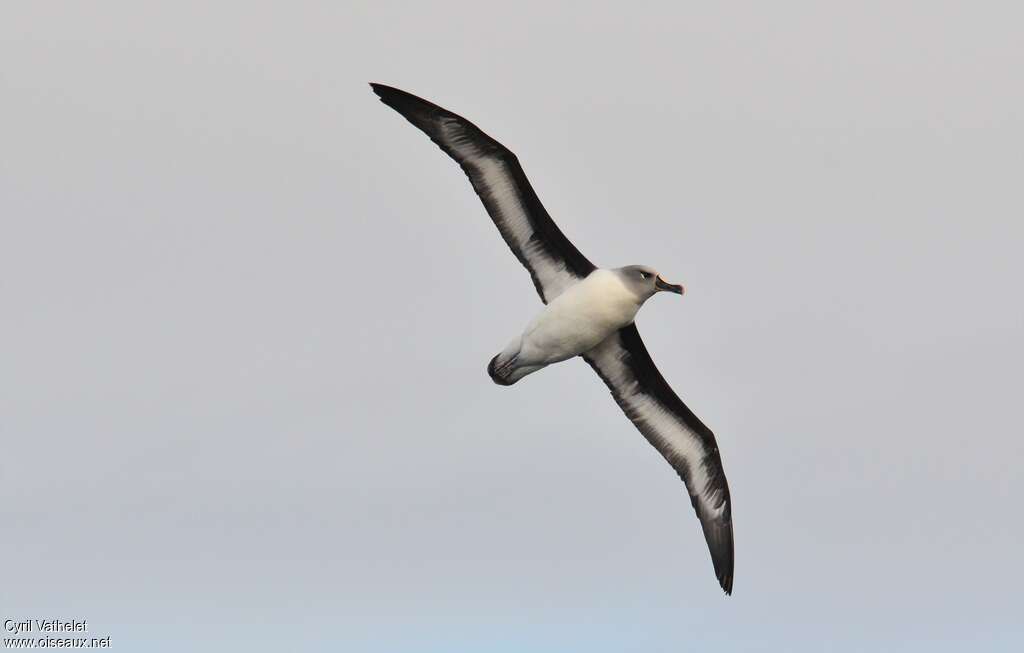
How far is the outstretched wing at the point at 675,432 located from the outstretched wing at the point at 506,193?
1693 millimetres

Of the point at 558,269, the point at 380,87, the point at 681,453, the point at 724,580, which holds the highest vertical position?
the point at 380,87

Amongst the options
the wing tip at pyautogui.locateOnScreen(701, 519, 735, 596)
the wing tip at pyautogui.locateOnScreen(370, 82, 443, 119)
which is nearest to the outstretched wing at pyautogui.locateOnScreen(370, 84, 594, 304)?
the wing tip at pyautogui.locateOnScreen(370, 82, 443, 119)

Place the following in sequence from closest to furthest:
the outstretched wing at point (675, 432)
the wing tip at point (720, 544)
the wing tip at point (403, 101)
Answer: the wing tip at point (403, 101) → the outstretched wing at point (675, 432) → the wing tip at point (720, 544)

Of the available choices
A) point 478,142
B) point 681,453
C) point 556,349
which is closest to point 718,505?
point 681,453

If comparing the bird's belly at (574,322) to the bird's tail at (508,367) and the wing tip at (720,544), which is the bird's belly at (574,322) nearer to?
the bird's tail at (508,367)

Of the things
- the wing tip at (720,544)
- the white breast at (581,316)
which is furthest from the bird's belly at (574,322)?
the wing tip at (720,544)

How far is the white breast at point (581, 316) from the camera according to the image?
27.8 meters

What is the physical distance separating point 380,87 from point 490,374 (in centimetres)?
479

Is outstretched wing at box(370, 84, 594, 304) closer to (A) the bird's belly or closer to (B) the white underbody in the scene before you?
(B) the white underbody

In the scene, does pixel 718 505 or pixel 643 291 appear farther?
pixel 718 505

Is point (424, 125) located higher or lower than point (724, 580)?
higher

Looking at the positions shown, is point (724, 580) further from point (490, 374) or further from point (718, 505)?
point (490, 374)

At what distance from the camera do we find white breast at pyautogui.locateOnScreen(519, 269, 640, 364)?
27.8 meters

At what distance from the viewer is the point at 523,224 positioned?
28516 millimetres
